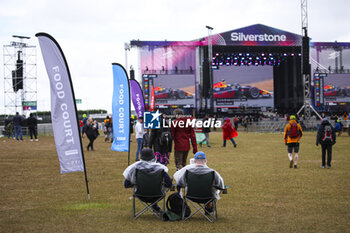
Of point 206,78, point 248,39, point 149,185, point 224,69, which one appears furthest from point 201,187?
point 224,69

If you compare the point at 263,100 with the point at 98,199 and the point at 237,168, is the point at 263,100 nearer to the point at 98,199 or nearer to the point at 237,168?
the point at 237,168

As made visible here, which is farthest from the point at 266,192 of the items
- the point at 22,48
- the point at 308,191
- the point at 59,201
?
the point at 22,48

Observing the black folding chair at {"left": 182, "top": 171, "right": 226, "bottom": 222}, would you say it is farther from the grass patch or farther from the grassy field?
the grass patch

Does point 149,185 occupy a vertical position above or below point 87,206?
above

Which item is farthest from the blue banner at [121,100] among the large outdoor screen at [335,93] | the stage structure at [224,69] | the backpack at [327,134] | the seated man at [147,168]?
the large outdoor screen at [335,93]

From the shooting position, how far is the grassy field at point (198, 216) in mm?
6562

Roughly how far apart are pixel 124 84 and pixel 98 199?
6.74 metres

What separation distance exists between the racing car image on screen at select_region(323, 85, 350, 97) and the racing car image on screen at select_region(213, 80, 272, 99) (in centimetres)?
653

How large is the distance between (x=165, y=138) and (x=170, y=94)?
36189mm

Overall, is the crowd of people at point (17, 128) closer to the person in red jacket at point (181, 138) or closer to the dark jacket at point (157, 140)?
the dark jacket at point (157, 140)

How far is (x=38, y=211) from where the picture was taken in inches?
301

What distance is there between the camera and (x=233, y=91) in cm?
4788

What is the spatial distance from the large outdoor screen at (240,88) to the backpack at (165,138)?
121 feet

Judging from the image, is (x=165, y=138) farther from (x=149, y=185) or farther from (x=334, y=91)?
(x=334, y=91)
